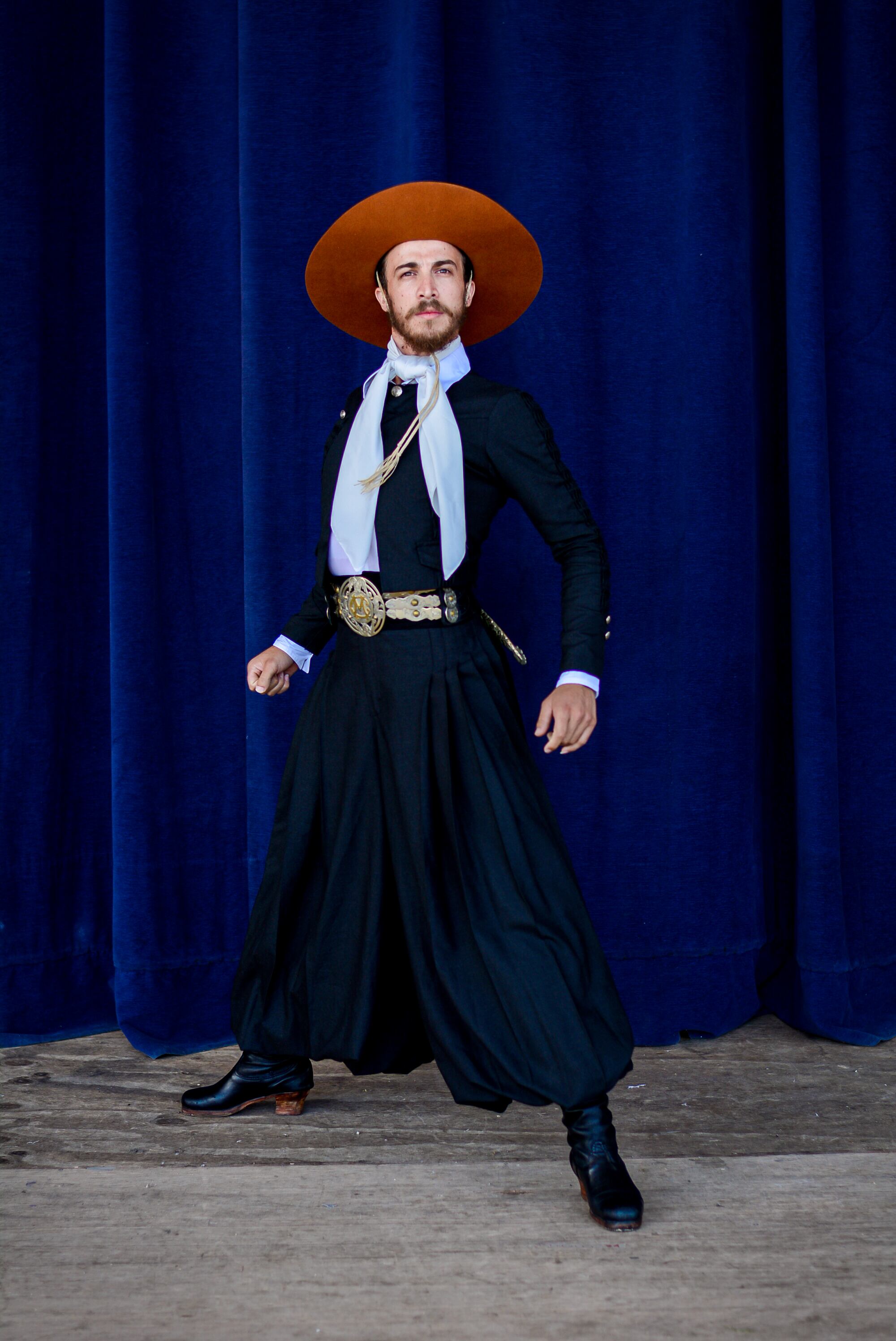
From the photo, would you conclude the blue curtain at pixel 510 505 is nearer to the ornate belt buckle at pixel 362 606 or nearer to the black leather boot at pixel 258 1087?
the black leather boot at pixel 258 1087

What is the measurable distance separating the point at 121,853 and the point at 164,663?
0.44m

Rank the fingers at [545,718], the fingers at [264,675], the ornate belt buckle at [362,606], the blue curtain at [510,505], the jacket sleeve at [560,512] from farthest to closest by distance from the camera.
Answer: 1. the blue curtain at [510,505]
2. the fingers at [264,675]
3. the ornate belt buckle at [362,606]
4. the jacket sleeve at [560,512]
5. the fingers at [545,718]

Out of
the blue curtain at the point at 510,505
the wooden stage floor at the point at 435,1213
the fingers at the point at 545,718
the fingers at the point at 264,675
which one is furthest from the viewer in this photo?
the blue curtain at the point at 510,505

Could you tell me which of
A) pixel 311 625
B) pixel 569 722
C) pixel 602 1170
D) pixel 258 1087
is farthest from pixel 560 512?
pixel 258 1087

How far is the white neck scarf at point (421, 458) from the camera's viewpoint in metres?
1.77

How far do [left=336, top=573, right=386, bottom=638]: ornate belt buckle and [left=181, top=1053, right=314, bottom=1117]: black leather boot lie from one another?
794 millimetres

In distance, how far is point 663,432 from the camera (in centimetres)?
254

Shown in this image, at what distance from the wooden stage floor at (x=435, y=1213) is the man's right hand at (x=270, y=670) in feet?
2.63

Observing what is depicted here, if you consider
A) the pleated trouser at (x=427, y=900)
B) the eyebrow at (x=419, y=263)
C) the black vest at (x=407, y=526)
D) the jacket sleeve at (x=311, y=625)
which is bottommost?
the pleated trouser at (x=427, y=900)

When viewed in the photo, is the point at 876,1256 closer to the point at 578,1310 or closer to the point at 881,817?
the point at 578,1310

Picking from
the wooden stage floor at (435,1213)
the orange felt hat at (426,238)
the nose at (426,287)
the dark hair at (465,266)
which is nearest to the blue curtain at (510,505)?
the wooden stage floor at (435,1213)

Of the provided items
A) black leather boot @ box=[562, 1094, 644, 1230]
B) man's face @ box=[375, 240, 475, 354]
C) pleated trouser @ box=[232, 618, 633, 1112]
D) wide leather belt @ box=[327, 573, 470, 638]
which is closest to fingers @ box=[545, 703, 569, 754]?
pleated trouser @ box=[232, 618, 633, 1112]

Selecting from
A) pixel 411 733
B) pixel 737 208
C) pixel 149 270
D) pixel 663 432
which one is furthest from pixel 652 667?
pixel 149 270

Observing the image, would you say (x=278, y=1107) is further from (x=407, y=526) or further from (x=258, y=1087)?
(x=407, y=526)
